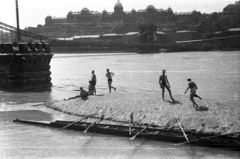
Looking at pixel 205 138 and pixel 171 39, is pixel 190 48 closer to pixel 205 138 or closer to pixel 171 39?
pixel 171 39

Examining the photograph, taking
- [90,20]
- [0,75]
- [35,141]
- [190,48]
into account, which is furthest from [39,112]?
[90,20]

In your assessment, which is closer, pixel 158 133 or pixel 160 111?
pixel 158 133

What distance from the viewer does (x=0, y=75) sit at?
31281mm

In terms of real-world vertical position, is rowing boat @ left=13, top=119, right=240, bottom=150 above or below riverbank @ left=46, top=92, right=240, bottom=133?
below

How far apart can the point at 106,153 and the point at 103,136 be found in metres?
1.84

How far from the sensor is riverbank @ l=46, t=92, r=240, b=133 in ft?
47.0

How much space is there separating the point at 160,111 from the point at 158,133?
173 centimetres

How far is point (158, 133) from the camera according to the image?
47.5 ft

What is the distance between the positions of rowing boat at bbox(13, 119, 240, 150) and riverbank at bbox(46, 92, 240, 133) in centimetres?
43

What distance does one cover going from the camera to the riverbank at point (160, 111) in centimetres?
1431

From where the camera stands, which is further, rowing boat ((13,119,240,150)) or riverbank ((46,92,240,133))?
riverbank ((46,92,240,133))

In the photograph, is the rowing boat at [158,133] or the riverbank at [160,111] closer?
the rowing boat at [158,133]

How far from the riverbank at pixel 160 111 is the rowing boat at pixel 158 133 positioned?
0.43 m

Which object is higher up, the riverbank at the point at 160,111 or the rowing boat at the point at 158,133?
the riverbank at the point at 160,111
